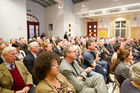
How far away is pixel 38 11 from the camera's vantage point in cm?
1144

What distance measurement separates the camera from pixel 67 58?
203cm

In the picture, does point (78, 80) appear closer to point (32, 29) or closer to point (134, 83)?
point (134, 83)

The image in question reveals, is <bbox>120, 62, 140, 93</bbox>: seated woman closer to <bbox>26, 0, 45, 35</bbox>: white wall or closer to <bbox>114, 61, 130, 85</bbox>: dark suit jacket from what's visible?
<bbox>114, 61, 130, 85</bbox>: dark suit jacket

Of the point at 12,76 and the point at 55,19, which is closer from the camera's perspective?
the point at 12,76

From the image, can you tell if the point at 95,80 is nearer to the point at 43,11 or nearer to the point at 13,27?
the point at 13,27

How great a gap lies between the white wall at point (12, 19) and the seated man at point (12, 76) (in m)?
5.43

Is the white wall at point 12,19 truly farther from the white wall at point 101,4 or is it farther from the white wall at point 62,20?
the white wall at point 101,4

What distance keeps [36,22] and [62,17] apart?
3.07 meters

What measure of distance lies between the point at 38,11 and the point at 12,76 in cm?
1079

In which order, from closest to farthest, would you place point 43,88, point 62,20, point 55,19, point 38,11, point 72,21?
point 43,88
point 62,20
point 55,19
point 72,21
point 38,11

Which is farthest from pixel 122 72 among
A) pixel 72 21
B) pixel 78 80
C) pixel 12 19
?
pixel 72 21

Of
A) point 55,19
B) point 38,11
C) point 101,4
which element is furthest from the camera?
point 38,11

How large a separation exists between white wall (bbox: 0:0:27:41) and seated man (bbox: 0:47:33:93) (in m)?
5.43

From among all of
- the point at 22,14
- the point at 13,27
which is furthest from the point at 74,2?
the point at 13,27
